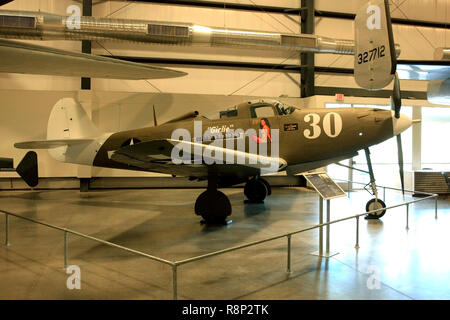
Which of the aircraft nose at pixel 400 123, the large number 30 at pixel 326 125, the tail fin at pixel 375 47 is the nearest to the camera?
the tail fin at pixel 375 47

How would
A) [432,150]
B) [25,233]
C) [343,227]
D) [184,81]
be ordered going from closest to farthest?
1. [25,233]
2. [343,227]
3. [184,81]
4. [432,150]

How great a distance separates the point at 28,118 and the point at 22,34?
299 cm

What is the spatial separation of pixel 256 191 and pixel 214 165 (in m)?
3.46

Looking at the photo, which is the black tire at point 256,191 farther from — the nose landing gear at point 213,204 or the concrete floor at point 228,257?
the nose landing gear at point 213,204

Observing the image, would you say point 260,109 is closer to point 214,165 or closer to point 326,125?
point 326,125

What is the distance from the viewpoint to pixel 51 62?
426 centimetres

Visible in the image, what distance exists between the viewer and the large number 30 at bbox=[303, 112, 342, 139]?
23.7 feet

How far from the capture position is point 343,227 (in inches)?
252

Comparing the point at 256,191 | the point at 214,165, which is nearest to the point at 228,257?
the point at 214,165

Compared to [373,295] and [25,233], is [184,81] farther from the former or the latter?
[373,295]

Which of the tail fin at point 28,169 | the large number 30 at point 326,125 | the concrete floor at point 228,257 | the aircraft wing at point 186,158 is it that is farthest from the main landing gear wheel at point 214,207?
the tail fin at point 28,169

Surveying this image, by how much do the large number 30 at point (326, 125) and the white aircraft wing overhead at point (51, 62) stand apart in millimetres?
3615

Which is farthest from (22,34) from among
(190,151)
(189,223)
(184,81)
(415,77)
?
(415,77)

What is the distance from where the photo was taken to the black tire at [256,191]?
9141 millimetres
